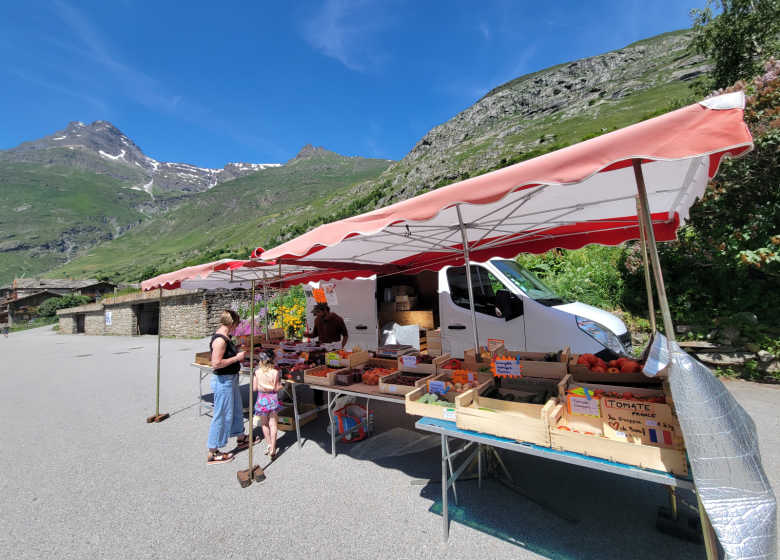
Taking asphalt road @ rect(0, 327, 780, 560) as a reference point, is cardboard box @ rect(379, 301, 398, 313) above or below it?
above

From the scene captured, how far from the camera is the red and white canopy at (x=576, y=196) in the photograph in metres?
1.82

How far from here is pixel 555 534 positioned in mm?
2637

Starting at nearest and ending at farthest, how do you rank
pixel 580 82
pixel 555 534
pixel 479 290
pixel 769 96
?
pixel 555 534 < pixel 479 290 < pixel 769 96 < pixel 580 82

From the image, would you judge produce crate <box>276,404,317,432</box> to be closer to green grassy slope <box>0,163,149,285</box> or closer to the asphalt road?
the asphalt road

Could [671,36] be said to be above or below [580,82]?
above

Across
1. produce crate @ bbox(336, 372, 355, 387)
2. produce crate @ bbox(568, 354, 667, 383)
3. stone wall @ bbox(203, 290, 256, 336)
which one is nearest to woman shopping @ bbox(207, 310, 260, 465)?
produce crate @ bbox(336, 372, 355, 387)

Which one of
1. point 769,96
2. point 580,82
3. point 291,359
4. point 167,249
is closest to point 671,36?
point 580,82

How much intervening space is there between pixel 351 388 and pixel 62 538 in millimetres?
2625

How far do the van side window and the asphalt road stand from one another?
204 cm

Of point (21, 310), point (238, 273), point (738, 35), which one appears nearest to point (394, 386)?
point (238, 273)

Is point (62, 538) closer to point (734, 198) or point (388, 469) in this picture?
point (388, 469)

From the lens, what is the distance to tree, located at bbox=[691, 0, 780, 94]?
35.6 ft

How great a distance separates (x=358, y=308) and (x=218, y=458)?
3.90 metres

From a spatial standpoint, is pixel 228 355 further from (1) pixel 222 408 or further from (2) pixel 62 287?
(2) pixel 62 287
